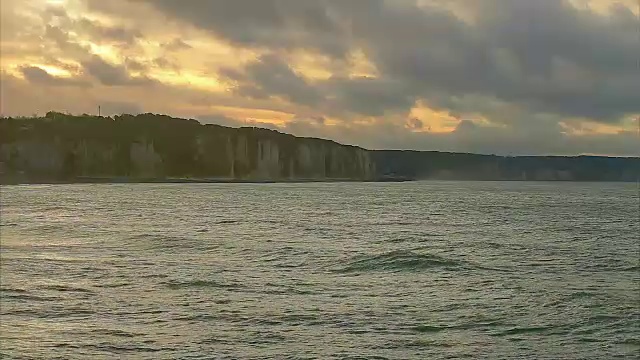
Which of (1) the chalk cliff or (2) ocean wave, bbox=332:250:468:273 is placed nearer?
(2) ocean wave, bbox=332:250:468:273

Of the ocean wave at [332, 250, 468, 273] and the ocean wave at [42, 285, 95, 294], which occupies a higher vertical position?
the ocean wave at [42, 285, 95, 294]

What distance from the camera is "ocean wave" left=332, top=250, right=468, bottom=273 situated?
979 inches

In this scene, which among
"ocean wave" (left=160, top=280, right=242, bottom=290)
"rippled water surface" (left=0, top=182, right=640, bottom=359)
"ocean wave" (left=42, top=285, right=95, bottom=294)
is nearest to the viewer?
"rippled water surface" (left=0, top=182, right=640, bottom=359)

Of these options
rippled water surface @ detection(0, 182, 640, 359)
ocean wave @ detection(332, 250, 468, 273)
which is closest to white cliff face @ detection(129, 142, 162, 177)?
rippled water surface @ detection(0, 182, 640, 359)

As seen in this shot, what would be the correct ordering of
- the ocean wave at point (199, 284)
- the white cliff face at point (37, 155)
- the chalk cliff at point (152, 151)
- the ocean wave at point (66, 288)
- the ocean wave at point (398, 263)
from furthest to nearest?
the chalk cliff at point (152, 151), the white cliff face at point (37, 155), the ocean wave at point (398, 263), the ocean wave at point (199, 284), the ocean wave at point (66, 288)

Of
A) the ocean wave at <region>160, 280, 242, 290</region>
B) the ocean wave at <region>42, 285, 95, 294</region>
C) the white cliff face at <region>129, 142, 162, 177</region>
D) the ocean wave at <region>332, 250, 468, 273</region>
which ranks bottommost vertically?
the ocean wave at <region>332, 250, 468, 273</region>

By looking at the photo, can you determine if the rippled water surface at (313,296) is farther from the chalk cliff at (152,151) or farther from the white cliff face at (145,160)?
the white cliff face at (145,160)

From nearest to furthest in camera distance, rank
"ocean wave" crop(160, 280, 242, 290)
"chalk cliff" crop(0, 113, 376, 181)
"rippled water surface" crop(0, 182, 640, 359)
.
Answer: "rippled water surface" crop(0, 182, 640, 359) → "ocean wave" crop(160, 280, 242, 290) → "chalk cliff" crop(0, 113, 376, 181)

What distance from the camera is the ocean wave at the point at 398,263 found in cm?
2488

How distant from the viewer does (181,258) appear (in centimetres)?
2714

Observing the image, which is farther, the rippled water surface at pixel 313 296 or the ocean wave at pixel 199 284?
the ocean wave at pixel 199 284

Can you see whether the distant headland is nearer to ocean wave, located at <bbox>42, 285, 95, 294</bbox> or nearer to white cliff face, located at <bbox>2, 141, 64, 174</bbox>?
white cliff face, located at <bbox>2, 141, 64, 174</bbox>

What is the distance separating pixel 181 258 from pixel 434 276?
9253 mm

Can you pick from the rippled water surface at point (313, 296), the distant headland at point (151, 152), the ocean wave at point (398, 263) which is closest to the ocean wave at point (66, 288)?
the rippled water surface at point (313, 296)
